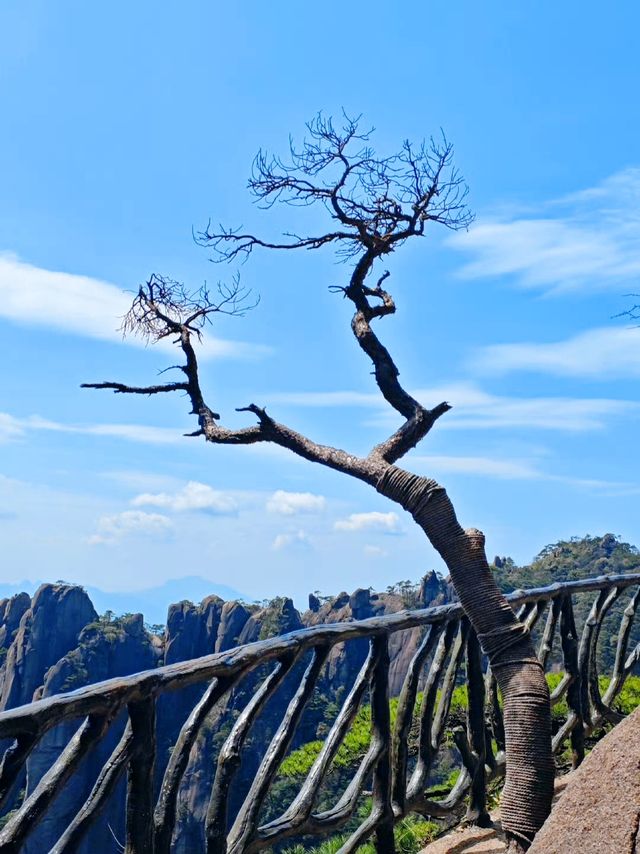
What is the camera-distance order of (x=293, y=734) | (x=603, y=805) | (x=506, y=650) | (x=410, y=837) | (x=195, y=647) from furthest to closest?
(x=195, y=647) < (x=410, y=837) < (x=506, y=650) < (x=293, y=734) < (x=603, y=805)

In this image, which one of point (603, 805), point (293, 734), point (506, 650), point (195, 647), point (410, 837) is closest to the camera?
point (603, 805)

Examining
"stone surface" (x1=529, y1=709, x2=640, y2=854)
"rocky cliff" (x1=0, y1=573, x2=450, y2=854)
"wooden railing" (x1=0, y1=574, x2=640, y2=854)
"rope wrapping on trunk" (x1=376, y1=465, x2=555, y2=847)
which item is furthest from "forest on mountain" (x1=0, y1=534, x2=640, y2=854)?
"stone surface" (x1=529, y1=709, x2=640, y2=854)

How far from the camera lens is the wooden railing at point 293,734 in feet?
7.04

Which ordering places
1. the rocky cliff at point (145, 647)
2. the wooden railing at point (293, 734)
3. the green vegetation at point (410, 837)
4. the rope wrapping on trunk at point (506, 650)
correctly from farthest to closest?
the rocky cliff at point (145, 647) → the green vegetation at point (410, 837) → the rope wrapping on trunk at point (506, 650) → the wooden railing at point (293, 734)

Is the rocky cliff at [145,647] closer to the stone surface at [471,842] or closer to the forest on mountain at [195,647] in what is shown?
the forest on mountain at [195,647]

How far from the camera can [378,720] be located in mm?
3527

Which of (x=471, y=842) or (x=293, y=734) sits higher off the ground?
(x=293, y=734)

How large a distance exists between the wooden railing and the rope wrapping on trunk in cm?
32

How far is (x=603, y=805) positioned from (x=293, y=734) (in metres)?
1.15

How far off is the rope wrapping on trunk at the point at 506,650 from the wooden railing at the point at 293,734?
1.05 ft

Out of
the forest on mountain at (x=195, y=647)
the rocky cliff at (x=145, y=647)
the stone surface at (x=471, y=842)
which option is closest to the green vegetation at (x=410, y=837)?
the stone surface at (x=471, y=842)

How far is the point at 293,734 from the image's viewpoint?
3119 millimetres

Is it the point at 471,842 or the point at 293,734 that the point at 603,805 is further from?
the point at 471,842

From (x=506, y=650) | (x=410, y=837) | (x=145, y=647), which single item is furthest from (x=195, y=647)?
(x=506, y=650)
